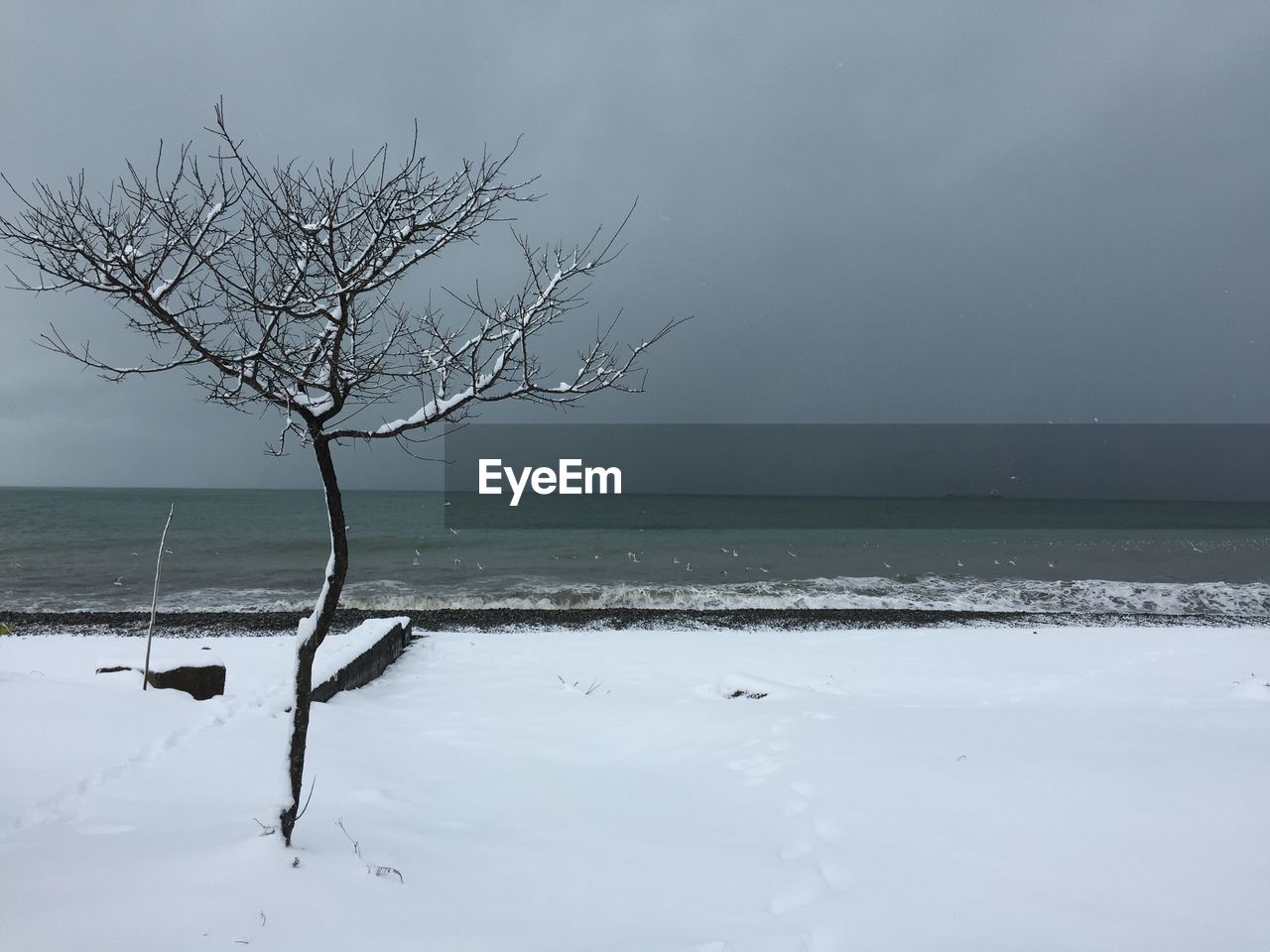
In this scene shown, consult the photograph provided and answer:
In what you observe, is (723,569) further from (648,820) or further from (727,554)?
(648,820)

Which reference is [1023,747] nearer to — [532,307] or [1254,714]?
[1254,714]

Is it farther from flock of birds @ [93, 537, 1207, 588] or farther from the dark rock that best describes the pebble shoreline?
flock of birds @ [93, 537, 1207, 588]

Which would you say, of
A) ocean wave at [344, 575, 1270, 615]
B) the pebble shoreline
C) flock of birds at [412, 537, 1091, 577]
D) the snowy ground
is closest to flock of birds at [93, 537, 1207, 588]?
flock of birds at [412, 537, 1091, 577]

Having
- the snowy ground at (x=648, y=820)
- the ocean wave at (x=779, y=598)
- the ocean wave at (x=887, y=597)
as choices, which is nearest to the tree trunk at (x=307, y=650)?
the snowy ground at (x=648, y=820)

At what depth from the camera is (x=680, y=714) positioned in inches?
270

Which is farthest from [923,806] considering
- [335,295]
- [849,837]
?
[335,295]

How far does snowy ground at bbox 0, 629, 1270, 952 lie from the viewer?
2770mm

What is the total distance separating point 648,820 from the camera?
4.26m

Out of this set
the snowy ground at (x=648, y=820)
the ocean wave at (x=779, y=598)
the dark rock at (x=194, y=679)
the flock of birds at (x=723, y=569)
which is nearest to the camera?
the snowy ground at (x=648, y=820)

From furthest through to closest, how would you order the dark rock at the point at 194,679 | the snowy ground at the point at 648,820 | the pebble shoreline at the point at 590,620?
the pebble shoreline at the point at 590,620 < the dark rock at the point at 194,679 < the snowy ground at the point at 648,820

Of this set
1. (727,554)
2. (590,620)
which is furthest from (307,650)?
(727,554)

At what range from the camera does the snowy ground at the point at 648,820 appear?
2.77m

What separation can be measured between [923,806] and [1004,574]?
24.8m

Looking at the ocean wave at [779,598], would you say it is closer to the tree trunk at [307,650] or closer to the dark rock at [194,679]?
the dark rock at [194,679]
